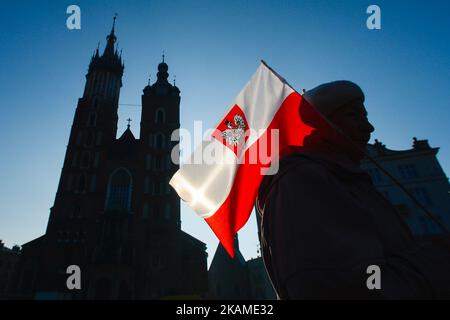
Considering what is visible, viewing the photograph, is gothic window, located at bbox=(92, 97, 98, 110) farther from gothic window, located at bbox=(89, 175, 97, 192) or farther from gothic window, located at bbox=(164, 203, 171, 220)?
gothic window, located at bbox=(164, 203, 171, 220)

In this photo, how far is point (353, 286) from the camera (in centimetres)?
126

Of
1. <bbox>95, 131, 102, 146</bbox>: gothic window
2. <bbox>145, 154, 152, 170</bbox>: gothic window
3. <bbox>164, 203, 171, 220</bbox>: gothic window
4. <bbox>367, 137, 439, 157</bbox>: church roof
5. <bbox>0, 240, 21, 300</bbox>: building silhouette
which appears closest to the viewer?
<bbox>367, 137, 439, 157</bbox>: church roof

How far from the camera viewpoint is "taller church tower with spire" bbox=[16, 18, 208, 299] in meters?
26.4

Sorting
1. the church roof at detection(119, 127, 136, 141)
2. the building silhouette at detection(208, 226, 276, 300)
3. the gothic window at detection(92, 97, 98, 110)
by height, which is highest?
the gothic window at detection(92, 97, 98, 110)

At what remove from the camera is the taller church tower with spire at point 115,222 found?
26406 mm

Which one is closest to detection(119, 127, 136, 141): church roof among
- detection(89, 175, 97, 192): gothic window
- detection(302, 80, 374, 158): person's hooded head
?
detection(89, 175, 97, 192): gothic window

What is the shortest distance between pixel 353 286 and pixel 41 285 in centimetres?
3222

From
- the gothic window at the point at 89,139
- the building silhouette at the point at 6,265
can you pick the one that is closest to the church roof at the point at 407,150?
the gothic window at the point at 89,139

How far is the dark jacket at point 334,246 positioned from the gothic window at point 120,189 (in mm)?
30521

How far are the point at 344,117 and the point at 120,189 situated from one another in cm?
3312

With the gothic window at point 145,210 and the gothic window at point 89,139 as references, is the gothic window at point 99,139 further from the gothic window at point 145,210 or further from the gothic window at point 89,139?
the gothic window at point 145,210

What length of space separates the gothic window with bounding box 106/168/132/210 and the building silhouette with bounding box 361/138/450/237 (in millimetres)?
23906

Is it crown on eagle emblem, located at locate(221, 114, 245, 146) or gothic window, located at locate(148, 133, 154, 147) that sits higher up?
gothic window, located at locate(148, 133, 154, 147)
